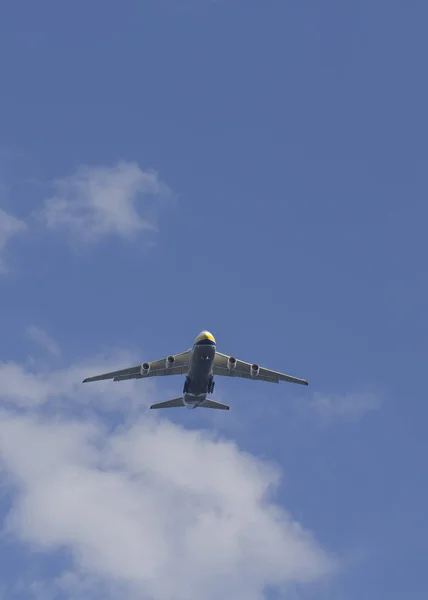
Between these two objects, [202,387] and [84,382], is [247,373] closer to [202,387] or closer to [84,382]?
[202,387]

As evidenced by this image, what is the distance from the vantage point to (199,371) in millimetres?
88062

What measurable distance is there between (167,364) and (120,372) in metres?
5.27

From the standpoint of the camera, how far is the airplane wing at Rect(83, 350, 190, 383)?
9306 cm

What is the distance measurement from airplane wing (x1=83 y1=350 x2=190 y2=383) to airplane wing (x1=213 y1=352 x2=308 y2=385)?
3.08m

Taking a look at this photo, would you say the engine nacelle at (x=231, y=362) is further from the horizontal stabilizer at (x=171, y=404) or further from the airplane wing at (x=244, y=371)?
the horizontal stabilizer at (x=171, y=404)

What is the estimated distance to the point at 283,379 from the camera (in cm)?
9506

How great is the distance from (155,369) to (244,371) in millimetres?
8498

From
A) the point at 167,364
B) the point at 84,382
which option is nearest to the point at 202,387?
the point at 167,364

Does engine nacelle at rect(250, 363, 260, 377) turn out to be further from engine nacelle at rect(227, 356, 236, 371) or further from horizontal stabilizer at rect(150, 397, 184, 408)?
horizontal stabilizer at rect(150, 397, 184, 408)

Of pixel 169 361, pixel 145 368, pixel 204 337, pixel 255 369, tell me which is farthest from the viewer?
pixel 145 368

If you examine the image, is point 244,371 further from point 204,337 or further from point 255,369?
point 204,337

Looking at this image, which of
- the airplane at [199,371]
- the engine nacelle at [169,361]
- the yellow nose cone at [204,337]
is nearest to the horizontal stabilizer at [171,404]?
the airplane at [199,371]

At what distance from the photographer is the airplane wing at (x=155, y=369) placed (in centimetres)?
9306

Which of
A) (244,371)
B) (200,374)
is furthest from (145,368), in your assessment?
(244,371)
